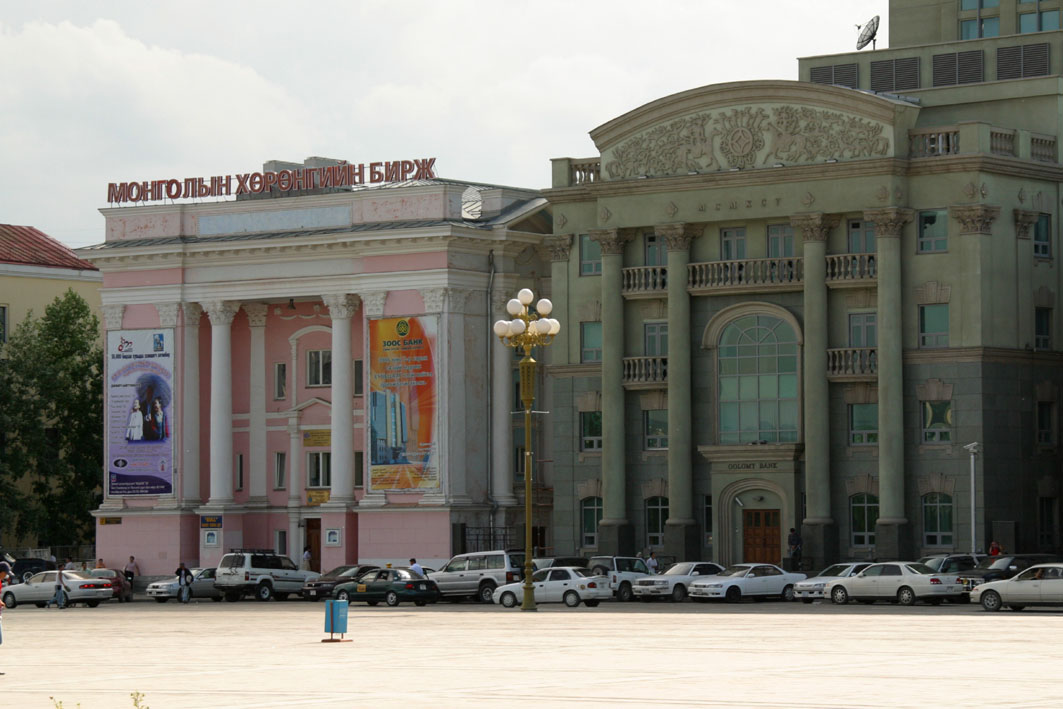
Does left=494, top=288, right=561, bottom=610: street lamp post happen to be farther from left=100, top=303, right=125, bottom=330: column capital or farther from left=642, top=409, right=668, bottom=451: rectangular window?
left=100, top=303, right=125, bottom=330: column capital

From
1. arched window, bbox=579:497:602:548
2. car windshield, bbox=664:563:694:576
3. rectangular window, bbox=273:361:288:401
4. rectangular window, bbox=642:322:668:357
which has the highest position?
rectangular window, bbox=642:322:668:357

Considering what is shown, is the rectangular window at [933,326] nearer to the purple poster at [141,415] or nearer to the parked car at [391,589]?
the parked car at [391,589]

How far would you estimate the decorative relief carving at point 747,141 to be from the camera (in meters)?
67.2

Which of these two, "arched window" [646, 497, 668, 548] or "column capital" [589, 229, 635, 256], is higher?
"column capital" [589, 229, 635, 256]

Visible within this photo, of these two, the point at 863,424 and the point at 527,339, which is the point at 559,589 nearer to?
the point at 527,339

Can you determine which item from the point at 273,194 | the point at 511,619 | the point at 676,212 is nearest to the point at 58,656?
the point at 511,619

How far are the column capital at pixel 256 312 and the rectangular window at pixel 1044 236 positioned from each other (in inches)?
1245

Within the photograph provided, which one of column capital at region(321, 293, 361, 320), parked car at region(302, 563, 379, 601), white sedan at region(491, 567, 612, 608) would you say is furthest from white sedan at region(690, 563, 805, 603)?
column capital at region(321, 293, 361, 320)

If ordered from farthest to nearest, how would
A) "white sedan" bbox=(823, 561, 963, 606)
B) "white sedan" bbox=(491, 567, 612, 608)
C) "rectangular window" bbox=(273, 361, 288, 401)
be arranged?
1. "rectangular window" bbox=(273, 361, 288, 401)
2. "white sedan" bbox=(491, 567, 612, 608)
3. "white sedan" bbox=(823, 561, 963, 606)

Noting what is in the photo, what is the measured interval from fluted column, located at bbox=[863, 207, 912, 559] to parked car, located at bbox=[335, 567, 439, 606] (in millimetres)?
14685

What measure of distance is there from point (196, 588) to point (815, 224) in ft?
82.4

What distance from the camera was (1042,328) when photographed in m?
68.0

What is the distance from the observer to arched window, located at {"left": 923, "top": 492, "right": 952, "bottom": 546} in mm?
65625

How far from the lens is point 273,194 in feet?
270
